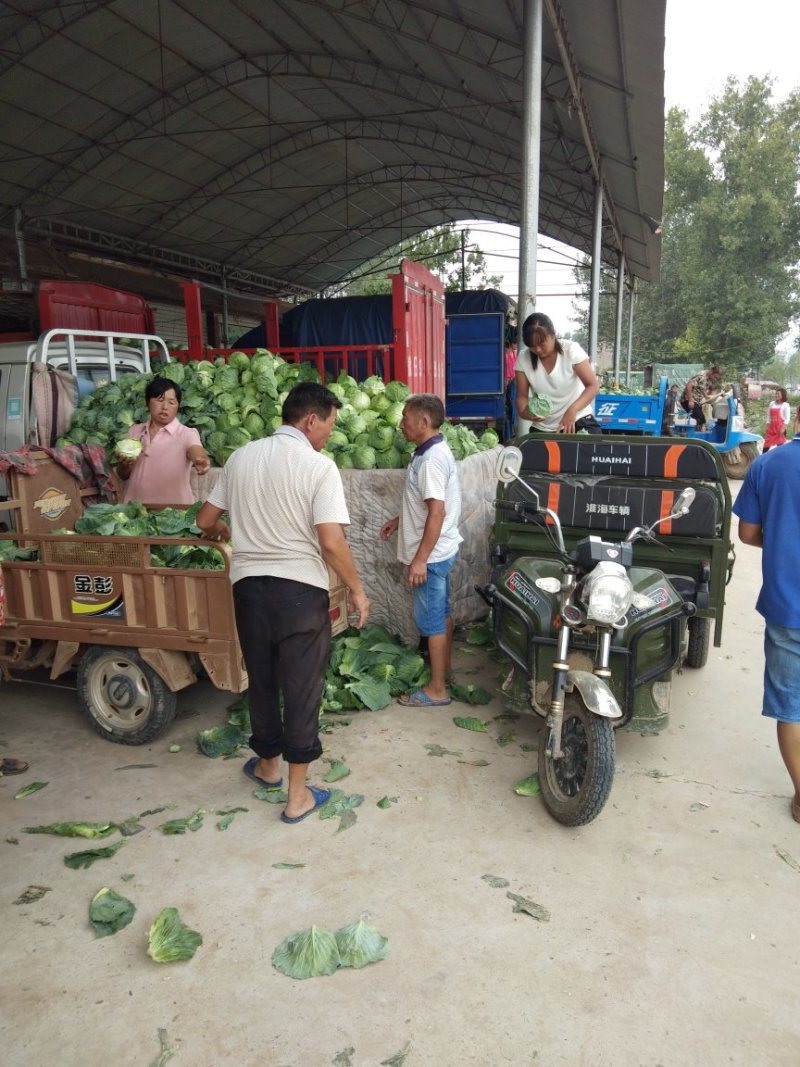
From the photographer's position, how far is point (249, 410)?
6.34 meters

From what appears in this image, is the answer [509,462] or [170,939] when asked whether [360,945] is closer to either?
[170,939]

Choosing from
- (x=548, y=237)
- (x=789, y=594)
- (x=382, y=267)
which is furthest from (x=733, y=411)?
(x=382, y=267)

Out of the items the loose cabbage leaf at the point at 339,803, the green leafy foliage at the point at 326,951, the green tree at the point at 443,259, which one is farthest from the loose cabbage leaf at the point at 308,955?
the green tree at the point at 443,259

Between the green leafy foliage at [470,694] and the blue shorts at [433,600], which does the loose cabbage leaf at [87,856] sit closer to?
the blue shorts at [433,600]

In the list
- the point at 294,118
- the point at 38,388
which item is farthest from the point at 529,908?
the point at 294,118

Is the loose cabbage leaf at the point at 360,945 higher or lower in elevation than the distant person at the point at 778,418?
lower

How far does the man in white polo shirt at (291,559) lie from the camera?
3.20 meters

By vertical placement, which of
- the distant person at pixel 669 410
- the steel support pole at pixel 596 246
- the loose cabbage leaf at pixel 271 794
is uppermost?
the steel support pole at pixel 596 246

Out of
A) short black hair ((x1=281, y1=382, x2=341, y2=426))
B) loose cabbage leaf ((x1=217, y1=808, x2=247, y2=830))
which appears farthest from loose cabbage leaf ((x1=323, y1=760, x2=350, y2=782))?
short black hair ((x1=281, y1=382, x2=341, y2=426))

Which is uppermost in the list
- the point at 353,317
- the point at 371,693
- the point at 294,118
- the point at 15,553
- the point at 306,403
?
the point at 294,118

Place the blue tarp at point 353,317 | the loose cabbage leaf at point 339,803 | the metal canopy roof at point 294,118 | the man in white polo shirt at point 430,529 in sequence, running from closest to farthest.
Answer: the loose cabbage leaf at point 339,803 → the man in white polo shirt at point 430,529 → the metal canopy roof at point 294,118 → the blue tarp at point 353,317

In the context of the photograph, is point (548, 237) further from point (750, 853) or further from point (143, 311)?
point (750, 853)

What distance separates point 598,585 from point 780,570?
90cm

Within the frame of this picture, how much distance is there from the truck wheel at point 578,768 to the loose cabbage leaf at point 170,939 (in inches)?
65.5
